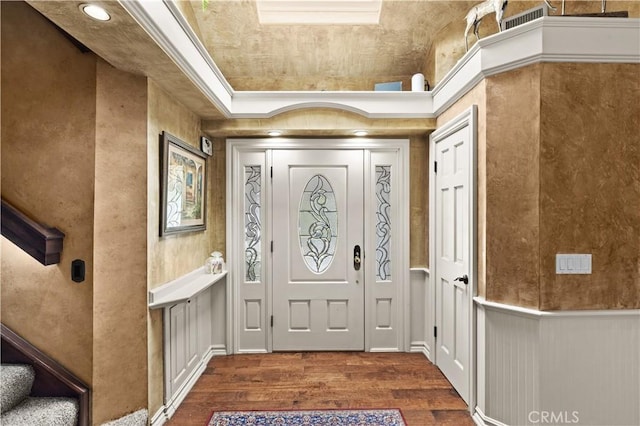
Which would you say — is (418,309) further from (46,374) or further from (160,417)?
(46,374)

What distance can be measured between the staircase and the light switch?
2.99 m

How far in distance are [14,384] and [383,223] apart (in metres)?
2.93

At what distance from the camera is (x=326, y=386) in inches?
103

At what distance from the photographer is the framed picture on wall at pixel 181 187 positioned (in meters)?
2.22

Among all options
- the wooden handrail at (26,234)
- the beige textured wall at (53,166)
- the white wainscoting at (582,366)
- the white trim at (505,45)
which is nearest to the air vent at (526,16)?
the white trim at (505,45)

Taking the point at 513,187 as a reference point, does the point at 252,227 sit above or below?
below

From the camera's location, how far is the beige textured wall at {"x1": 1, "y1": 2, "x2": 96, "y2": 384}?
78.4 inches

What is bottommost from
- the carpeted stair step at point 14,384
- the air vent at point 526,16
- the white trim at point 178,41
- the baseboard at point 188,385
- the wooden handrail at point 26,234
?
the baseboard at point 188,385

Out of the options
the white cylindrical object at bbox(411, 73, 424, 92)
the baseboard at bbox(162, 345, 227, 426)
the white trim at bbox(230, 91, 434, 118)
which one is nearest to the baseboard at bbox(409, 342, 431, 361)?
the baseboard at bbox(162, 345, 227, 426)

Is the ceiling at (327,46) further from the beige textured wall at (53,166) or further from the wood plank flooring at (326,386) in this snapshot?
the wood plank flooring at (326,386)

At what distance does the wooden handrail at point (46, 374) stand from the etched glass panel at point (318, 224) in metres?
1.95

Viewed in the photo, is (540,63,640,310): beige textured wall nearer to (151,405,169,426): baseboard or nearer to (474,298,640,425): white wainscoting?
(474,298,640,425): white wainscoting

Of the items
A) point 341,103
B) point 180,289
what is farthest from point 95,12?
point 341,103

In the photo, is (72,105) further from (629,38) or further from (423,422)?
(629,38)
